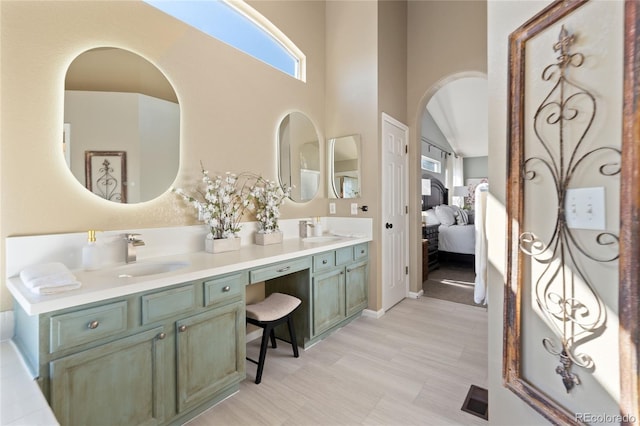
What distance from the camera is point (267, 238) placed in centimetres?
253

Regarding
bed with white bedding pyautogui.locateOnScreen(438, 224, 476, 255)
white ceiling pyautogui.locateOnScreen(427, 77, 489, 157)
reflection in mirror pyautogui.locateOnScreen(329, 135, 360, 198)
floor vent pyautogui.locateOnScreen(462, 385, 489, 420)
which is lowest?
floor vent pyautogui.locateOnScreen(462, 385, 489, 420)

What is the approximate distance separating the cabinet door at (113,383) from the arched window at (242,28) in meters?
2.20

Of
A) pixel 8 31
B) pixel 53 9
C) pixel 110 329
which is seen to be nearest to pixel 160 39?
pixel 53 9

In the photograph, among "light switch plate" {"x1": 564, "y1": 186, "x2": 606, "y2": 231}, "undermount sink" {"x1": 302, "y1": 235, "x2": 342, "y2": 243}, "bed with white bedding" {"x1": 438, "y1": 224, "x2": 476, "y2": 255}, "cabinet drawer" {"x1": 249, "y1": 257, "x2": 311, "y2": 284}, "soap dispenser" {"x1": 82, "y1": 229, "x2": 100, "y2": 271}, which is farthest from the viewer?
"bed with white bedding" {"x1": 438, "y1": 224, "x2": 476, "y2": 255}

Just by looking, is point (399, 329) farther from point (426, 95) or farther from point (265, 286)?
point (426, 95)

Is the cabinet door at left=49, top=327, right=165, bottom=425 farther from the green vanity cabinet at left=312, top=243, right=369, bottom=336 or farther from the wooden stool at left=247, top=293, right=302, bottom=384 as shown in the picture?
the green vanity cabinet at left=312, top=243, right=369, bottom=336

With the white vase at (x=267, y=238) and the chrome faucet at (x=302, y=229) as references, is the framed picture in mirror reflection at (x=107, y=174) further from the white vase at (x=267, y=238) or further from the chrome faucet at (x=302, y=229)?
the chrome faucet at (x=302, y=229)

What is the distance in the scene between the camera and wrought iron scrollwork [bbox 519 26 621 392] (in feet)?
2.99

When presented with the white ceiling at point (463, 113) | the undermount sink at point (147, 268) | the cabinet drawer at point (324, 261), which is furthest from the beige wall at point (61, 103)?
the white ceiling at point (463, 113)

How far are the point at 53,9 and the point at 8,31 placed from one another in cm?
27

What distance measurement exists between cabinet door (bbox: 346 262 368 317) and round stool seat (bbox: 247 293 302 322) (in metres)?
0.78

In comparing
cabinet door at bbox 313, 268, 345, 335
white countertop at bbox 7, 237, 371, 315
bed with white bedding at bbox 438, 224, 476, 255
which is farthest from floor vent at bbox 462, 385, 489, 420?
bed with white bedding at bbox 438, 224, 476, 255

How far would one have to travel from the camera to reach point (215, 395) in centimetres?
169

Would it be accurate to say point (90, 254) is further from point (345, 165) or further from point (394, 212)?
point (394, 212)
